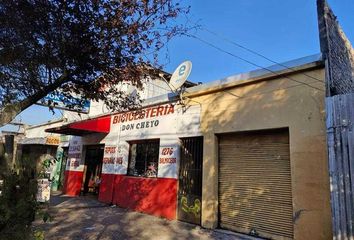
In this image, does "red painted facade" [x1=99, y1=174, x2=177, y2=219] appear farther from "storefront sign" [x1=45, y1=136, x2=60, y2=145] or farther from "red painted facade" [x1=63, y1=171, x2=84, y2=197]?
"storefront sign" [x1=45, y1=136, x2=60, y2=145]

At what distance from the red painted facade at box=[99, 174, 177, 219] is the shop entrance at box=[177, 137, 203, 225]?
0.95ft

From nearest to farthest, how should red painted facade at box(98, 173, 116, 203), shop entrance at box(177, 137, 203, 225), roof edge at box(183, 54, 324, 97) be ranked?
1. roof edge at box(183, 54, 324, 97)
2. shop entrance at box(177, 137, 203, 225)
3. red painted facade at box(98, 173, 116, 203)

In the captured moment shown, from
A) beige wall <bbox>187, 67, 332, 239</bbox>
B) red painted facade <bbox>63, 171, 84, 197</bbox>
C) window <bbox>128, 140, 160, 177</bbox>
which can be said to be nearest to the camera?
beige wall <bbox>187, 67, 332, 239</bbox>

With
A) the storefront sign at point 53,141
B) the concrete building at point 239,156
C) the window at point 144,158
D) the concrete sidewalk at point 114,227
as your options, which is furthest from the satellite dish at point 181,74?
the storefront sign at point 53,141

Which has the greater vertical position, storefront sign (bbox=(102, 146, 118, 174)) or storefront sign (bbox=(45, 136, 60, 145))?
storefront sign (bbox=(45, 136, 60, 145))

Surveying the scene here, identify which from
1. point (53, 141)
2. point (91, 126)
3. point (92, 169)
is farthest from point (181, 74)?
point (53, 141)

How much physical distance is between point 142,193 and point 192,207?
2.60 meters

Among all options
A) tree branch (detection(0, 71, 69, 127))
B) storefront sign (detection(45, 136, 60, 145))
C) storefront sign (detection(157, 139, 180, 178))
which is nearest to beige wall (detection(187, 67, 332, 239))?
storefront sign (detection(157, 139, 180, 178))

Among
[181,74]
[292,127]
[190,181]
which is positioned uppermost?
[181,74]

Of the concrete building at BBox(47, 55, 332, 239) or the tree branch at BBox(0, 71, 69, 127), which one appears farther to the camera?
the concrete building at BBox(47, 55, 332, 239)

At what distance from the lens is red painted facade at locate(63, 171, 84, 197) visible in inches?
622

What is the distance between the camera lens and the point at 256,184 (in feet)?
27.0

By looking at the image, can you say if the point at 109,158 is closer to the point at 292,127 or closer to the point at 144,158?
the point at 144,158

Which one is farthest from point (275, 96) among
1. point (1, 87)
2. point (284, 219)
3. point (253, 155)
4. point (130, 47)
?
point (1, 87)
